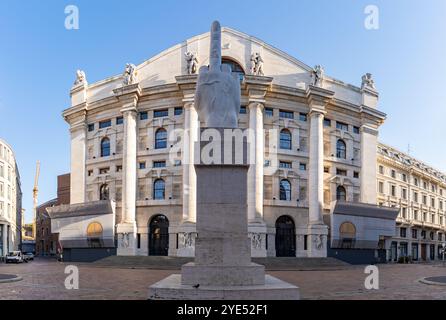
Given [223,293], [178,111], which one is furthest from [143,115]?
[223,293]

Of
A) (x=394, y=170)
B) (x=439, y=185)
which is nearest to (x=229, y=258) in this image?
(x=394, y=170)

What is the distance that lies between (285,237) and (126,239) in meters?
19.3

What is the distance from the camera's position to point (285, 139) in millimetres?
50500

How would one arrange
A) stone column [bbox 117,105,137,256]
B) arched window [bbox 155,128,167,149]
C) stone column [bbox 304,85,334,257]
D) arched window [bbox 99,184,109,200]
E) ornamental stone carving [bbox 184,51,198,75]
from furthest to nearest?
arched window [bbox 99,184,109,200], arched window [bbox 155,128,167,149], ornamental stone carving [bbox 184,51,198,75], stone column [bbox 117,105,137,256], stone column [bbox 304,85,334,257]

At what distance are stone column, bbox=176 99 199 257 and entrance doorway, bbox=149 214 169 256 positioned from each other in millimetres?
2927

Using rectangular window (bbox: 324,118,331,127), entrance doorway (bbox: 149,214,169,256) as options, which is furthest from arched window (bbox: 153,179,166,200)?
rectangular window (bbox: 324,118,331,127)

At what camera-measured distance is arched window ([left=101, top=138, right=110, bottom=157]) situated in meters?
52.9

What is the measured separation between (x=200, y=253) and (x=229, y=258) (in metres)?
1.04

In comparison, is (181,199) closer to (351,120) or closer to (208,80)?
(351,120)

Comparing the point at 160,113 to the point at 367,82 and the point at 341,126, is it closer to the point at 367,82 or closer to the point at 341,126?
the point at 341,126

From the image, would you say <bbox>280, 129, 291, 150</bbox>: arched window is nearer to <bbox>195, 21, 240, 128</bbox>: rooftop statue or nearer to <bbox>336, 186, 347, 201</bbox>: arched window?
<bbox>336, 186, 347, 201</bbox>: arched window

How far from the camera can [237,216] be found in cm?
1435

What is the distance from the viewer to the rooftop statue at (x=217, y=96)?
51.6 ft

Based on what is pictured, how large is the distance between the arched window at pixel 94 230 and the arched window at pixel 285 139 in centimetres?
2483
